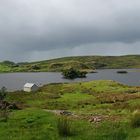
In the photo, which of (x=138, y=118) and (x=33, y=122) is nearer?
(x=138, y=118)

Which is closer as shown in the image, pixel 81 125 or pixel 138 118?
pixel 138 118

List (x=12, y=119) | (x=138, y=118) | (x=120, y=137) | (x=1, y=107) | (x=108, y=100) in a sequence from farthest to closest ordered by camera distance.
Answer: (x=108, y=100) < (x=1, y=107) < (x=12, y=119) < (x=138, y=118) < (x=120, y=137)

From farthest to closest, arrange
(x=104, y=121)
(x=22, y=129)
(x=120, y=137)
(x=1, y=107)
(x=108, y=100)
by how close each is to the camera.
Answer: (x=108, y=100) < (x=1, y=107) < (x=104, y=121) < (x=22, y=129) < (x=120, y=137)

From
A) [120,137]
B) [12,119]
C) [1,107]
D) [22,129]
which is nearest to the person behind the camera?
[120,137]

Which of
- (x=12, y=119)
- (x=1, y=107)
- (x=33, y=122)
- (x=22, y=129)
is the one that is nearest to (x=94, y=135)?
(x=22, y=129)

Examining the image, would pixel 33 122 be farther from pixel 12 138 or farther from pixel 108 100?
pixel 108 100

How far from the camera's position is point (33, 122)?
103 feet

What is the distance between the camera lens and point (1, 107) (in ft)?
125

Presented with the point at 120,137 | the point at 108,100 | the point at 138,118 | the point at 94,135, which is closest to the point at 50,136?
the point at 94,135

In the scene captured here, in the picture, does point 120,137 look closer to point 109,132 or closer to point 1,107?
point 109,132

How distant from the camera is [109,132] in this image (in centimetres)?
2394

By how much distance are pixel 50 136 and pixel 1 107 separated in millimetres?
15160

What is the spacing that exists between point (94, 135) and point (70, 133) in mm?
1898

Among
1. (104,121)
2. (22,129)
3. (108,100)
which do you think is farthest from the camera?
(108,100)
